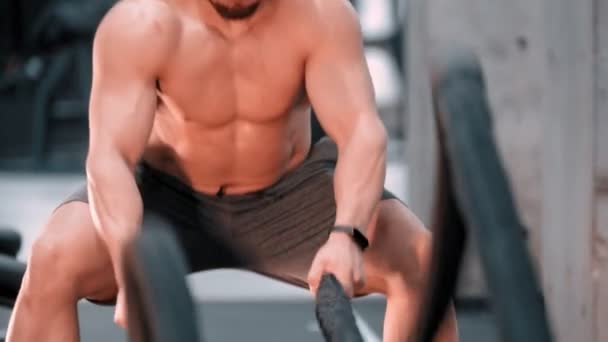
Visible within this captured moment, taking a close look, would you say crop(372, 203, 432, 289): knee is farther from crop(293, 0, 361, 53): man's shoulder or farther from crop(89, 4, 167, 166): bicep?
crop(89, 4, 167, 166): bicep

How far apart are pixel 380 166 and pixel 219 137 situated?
0.30 m

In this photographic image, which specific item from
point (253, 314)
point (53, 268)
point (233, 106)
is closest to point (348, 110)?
point (233, 106)

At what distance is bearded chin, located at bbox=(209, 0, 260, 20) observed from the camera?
1.96m

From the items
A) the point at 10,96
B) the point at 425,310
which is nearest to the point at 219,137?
the point at 425,310

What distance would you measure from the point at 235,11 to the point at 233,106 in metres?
0.18

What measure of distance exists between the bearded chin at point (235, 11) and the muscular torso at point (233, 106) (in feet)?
0.10

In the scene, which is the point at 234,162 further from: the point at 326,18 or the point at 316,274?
the point at 316,274

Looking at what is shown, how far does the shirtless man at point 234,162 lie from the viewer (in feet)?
6.27

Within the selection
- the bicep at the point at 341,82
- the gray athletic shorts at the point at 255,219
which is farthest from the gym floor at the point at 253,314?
the bicep at the point at 341,82

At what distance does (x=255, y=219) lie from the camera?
2.17 m

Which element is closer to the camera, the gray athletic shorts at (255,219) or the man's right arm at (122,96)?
the man's right arm at (122,96)

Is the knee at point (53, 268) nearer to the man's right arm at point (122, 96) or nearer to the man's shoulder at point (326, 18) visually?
the man's right arm at point (122, 96)

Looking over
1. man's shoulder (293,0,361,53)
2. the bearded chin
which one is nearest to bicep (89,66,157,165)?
the bearded chin

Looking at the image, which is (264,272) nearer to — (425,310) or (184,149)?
(184,149)
